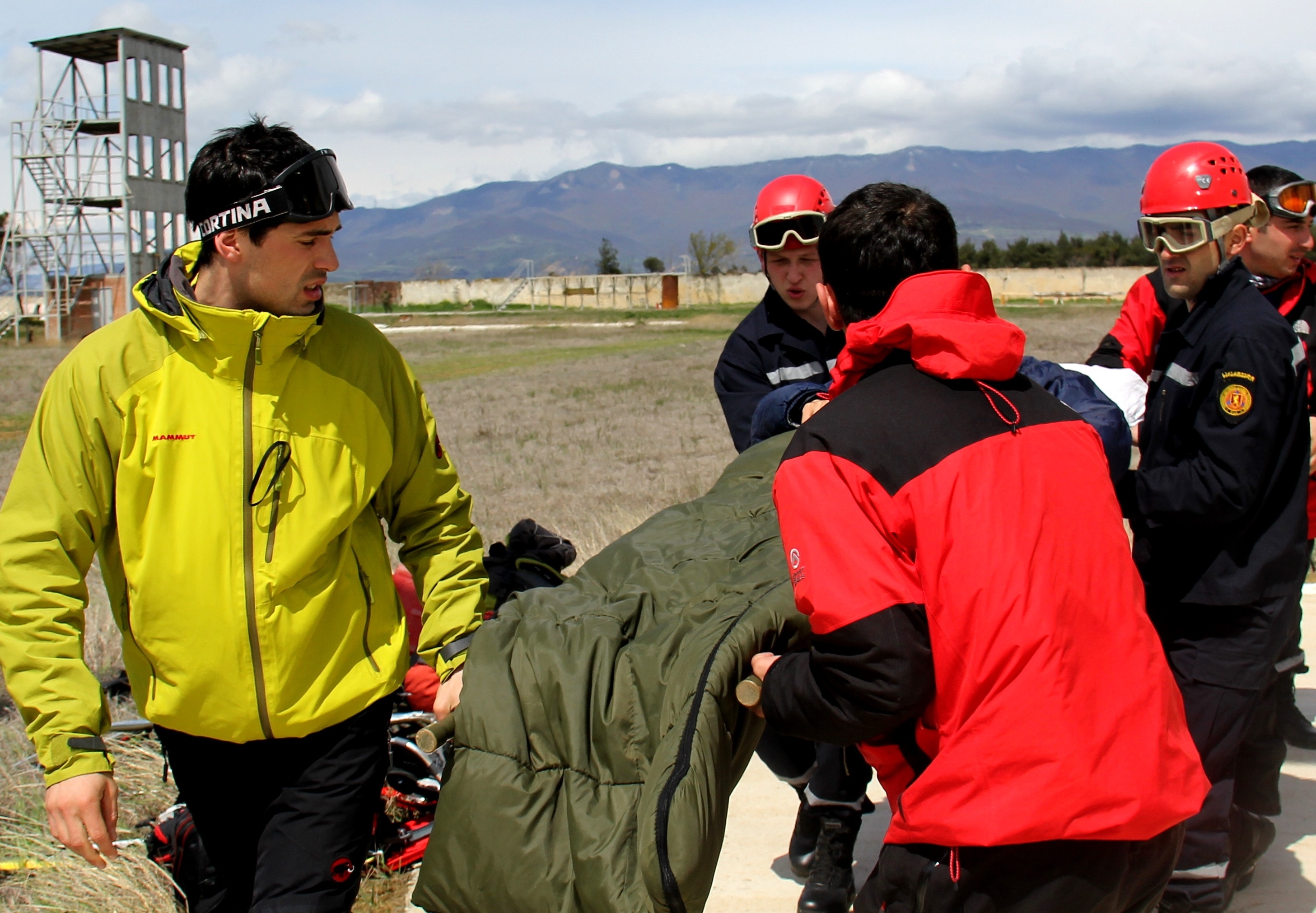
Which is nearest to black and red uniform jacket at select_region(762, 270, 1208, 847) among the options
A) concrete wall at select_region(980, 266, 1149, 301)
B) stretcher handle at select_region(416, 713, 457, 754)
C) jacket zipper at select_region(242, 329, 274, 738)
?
stretcher handle at select_region(416, 713, 457, 754)

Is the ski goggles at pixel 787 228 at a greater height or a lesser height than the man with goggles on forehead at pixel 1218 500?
greater

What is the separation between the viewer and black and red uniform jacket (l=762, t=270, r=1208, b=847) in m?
1.86

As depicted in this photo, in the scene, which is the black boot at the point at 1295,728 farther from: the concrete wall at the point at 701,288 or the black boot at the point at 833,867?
the concrete wall at the point at 701,288

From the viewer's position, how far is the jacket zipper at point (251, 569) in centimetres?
258

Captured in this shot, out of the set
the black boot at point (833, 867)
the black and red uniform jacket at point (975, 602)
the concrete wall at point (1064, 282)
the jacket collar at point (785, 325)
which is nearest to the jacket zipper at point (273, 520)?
the black and red uniform jacket at point (975, 602)

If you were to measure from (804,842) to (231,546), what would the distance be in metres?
2.10

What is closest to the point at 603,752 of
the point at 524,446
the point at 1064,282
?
the point at 524,446

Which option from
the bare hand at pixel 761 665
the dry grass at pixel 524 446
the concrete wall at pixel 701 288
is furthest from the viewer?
the concrete wall at pixel 701 288

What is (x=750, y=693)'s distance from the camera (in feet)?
7.30

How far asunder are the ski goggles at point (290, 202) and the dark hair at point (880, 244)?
1205 mm

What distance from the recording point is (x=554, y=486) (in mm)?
10875

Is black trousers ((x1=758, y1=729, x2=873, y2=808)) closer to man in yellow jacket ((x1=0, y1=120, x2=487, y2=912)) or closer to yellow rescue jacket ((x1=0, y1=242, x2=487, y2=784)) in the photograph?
man in yellow jacket ((x1=0, y1=120, x2=487, y2=912))

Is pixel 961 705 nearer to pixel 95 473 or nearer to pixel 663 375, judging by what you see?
pixel 95 473

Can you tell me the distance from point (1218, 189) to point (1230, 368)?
0.70m
